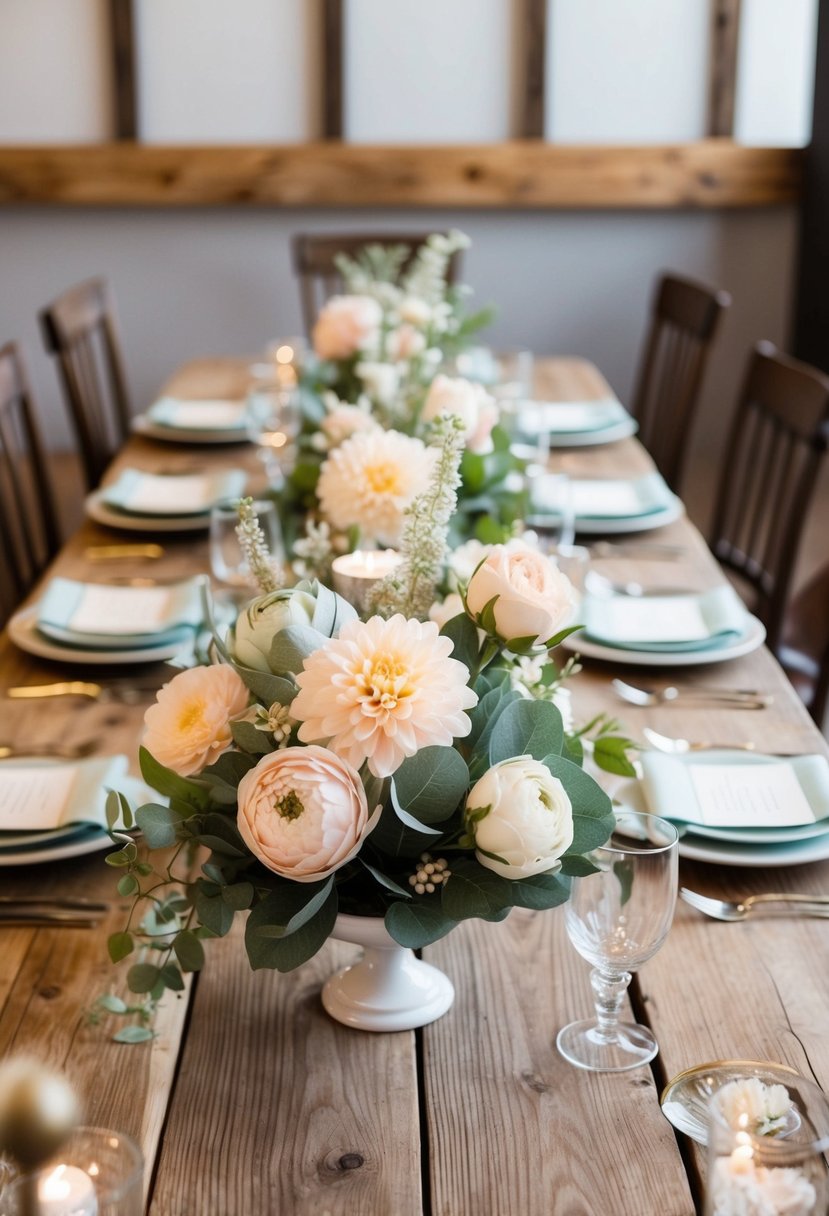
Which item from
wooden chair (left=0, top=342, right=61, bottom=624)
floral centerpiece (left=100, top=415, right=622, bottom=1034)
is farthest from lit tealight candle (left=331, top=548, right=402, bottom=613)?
wooden chair (left=0, top=342, right=61, bottom=624)

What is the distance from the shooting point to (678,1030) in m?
0.99

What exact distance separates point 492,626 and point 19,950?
19.1 inches

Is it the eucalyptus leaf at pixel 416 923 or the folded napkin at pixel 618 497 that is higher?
the eucalyptus leaf at pixel 416 923

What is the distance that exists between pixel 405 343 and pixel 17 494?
0.68 meters

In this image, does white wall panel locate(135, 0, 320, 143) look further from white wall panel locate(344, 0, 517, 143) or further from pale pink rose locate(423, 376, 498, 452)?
pale pink rose locate(423, 376, 498, 452)

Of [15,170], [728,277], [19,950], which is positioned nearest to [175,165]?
[15,170]

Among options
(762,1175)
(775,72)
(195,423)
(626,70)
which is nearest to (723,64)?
(775,72)

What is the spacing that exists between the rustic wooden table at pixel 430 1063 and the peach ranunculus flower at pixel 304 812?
198 mm

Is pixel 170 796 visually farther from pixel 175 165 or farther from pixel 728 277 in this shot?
pixel 728 277

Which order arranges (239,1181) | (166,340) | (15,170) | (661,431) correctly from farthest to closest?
(166,340), (15,170), (661,431), (239,1181)

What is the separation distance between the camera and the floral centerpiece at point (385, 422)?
4.41 ft

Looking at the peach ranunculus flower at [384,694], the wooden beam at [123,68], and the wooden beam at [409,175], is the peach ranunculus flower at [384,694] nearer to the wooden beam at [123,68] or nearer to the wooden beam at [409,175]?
the wooden beam at [409,175]

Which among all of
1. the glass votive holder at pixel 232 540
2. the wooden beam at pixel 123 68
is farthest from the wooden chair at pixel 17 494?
the wooden beam at pixel 123 68

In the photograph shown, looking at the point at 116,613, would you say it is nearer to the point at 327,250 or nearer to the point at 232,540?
the point at 232,540
